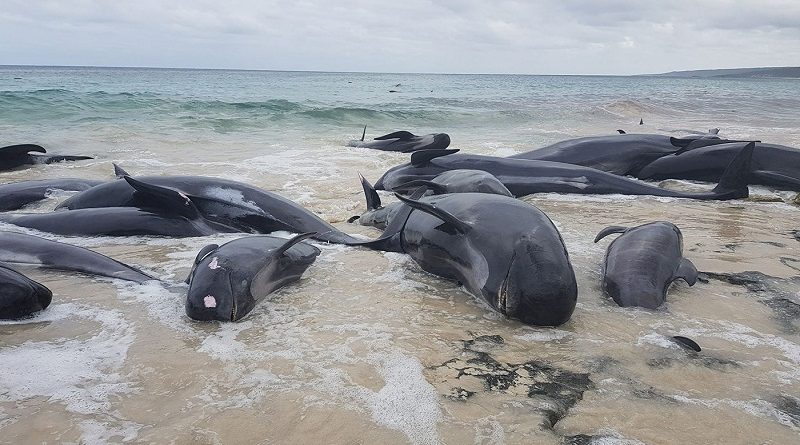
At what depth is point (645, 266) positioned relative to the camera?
14.8 feet

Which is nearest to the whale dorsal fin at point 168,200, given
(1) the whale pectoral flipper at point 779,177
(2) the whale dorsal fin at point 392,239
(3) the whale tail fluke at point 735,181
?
(2) the whale dorsal fin at point 392,239

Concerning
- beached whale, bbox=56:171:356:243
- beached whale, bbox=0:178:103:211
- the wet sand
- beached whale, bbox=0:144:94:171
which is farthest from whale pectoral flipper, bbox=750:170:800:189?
beached whale, bbox=0:144:94:171

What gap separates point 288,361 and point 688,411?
2.01 m

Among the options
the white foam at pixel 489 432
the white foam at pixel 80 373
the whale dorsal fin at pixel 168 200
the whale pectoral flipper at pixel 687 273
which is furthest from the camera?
the whale dorsal fin at pixel 168 200

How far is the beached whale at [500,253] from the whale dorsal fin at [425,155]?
3140mm

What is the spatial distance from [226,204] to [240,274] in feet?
7.89

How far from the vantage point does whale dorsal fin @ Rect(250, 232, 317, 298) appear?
430cm

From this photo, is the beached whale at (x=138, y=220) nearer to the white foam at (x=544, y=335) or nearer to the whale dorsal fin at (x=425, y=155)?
the whale dorsal fin at (x=425, y=155)

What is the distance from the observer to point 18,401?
9.43ft

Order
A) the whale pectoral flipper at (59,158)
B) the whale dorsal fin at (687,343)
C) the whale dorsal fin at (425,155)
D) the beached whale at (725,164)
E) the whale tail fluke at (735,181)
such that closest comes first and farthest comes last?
the whale dorsal fin at (687,343), the whale tail fluke at (735,181), the whale dorsal fin at (425,155), the beached whale at (725,164), the whale pectoral flipper at (59,158)

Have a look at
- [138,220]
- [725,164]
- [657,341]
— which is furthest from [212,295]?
[725,164]

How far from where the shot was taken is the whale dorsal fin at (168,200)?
5.91 metres

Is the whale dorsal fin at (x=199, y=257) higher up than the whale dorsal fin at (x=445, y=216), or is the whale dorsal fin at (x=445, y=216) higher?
the whale dorsal fin at (x=445, y=216)

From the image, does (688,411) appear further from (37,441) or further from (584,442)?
(37,441)
